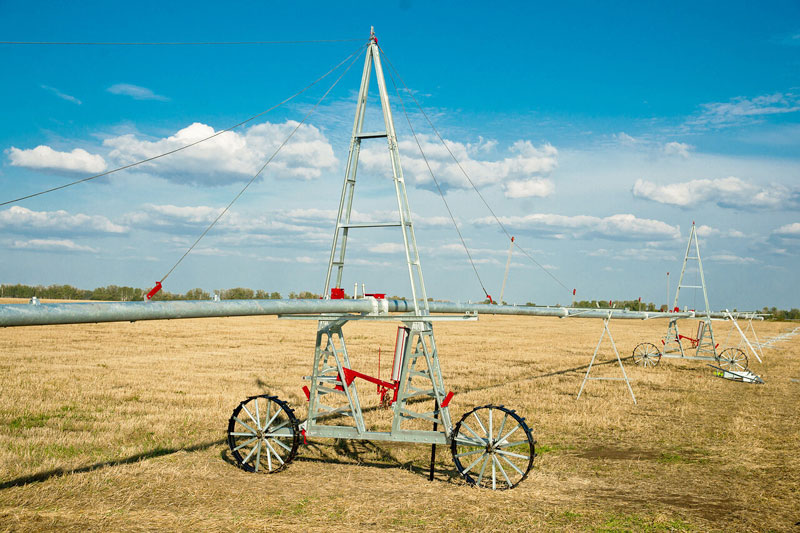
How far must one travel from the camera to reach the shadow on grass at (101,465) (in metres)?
9.05

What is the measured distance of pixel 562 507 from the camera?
862cm

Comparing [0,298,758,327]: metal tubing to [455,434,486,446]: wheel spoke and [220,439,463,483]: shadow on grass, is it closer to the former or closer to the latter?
[455,434,486,446]: wheel spoke

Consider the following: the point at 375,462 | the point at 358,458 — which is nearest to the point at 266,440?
the point at 358,458

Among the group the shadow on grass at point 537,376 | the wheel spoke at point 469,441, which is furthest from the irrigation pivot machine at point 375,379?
the shadow on grass at point 537,376

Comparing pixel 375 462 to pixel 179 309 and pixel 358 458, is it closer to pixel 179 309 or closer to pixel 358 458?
pixel 358 458

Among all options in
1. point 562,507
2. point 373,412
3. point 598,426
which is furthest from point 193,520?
point 598,426

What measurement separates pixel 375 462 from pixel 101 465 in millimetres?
4688

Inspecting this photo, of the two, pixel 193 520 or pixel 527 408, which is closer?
pixel 193 520

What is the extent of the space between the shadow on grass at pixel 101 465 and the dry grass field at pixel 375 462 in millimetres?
34

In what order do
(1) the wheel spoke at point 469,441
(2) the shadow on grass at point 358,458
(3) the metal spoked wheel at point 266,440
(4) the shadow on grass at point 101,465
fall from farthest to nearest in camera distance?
(2) the shadow on grass at point 358,458 < (3) the metal spoked wheel at point 266,440 < (1) the wheel spoke at point 469,441 < (4) the shadow on grass at point 101,465

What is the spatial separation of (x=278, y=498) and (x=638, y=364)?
76.3 ft

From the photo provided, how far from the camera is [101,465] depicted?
1002cm

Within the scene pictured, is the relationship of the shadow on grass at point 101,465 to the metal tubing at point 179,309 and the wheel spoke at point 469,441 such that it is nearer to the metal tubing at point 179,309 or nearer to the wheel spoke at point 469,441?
the metal tubing at point 179,309

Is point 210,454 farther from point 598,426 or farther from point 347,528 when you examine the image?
point 598,426
